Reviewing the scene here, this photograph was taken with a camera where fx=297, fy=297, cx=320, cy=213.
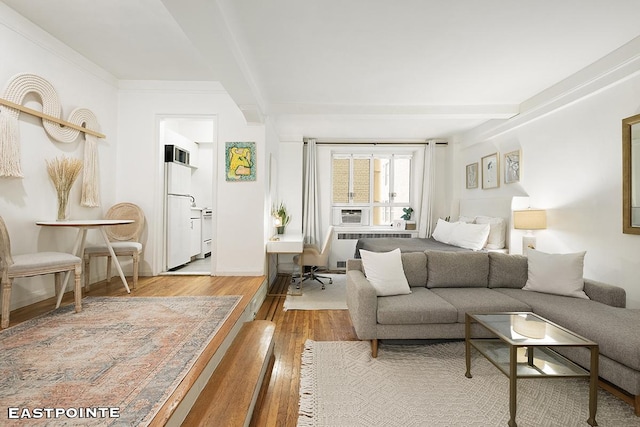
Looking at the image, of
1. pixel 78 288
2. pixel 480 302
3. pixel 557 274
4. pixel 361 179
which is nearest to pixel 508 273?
pixel 557 274

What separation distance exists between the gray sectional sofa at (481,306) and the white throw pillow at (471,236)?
123cm

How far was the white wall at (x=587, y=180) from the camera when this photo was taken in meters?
2.78

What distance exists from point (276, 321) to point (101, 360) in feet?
5.54

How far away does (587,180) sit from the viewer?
3143 mm

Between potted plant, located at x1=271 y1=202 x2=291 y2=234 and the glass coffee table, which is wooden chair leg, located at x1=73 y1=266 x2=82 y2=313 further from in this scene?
the glass coffee table

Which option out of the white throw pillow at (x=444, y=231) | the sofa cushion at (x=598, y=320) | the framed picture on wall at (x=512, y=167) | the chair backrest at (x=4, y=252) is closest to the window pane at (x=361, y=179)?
the white throw pillow at (x=444, y=231)

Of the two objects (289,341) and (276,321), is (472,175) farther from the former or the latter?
(289,341)

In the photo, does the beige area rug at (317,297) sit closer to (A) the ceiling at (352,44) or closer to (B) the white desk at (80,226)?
(B) the white desk at (80,226)

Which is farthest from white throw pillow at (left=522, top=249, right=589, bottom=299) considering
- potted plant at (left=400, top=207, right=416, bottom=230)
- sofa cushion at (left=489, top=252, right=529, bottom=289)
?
potted plant at (left=400, top=207, right=416, bottom=230)

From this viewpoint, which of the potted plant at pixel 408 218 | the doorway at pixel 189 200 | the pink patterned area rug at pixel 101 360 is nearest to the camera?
the pink patterned area rug at pixel 101 360

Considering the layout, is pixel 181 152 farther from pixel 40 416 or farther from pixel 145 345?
pixel 40 416

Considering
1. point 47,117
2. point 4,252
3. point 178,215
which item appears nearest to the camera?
point 4,252

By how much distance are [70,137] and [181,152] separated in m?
1.56

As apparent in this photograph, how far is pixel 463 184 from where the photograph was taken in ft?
19.1
